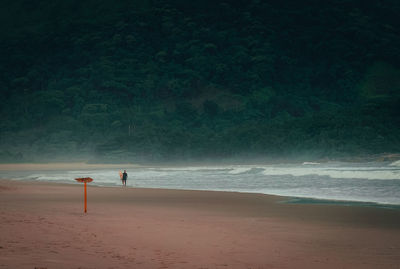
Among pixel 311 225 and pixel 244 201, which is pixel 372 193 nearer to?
pixel 244 201

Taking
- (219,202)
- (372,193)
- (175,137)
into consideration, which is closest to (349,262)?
(219,202)

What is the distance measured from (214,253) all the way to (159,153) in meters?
136

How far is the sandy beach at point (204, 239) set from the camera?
843 cm

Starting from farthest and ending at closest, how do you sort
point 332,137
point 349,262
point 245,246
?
point 332,137, point 245,246, point 349,262

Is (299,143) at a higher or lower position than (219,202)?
higher

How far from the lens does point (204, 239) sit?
10984mm

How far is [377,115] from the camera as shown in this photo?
151625 millimetres

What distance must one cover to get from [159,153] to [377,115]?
65728 millimetres

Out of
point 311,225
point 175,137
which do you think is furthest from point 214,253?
point 175,137

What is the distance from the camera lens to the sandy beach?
8430mm

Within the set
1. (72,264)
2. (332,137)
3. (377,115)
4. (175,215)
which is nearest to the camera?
(72,264)

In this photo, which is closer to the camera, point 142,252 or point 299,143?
point 142,252

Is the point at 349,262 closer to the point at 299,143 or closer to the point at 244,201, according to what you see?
the point at 244,201

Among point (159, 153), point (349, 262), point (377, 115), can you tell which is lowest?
point (349, 262)
